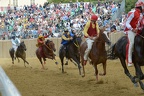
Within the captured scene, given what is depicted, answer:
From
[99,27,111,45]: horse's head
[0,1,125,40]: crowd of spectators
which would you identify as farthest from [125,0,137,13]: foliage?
[99,27,111,45]: horse's head

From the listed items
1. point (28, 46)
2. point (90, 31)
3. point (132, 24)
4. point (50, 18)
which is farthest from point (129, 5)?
point (132, 24)

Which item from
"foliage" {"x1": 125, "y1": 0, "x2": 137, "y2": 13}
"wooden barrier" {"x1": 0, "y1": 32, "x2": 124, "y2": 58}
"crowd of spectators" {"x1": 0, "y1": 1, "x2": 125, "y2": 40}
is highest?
"foliage" {"x1": 125, "y1": 0, "x2": 137, "y2": 13}

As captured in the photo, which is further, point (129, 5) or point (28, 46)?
point (129, 5)

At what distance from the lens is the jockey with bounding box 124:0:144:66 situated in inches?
386

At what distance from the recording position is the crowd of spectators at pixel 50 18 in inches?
1326

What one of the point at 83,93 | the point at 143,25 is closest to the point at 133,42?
the point at 143,25

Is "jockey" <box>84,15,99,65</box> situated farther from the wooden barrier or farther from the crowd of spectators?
the wooden barrier

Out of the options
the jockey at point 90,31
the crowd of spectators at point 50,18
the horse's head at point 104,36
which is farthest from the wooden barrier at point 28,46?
the horse's head at point 104,36

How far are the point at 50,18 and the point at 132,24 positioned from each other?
2815 centimetres

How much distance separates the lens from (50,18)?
37938 mm

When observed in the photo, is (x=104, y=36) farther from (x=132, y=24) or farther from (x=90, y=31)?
(x=132, y=24)

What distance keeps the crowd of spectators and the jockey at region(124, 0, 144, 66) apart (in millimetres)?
20193

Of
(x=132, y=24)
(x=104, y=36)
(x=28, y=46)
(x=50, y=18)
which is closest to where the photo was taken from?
(x=132, y=24)

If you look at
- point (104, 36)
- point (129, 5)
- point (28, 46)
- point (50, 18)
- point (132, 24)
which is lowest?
point (28, 46)
